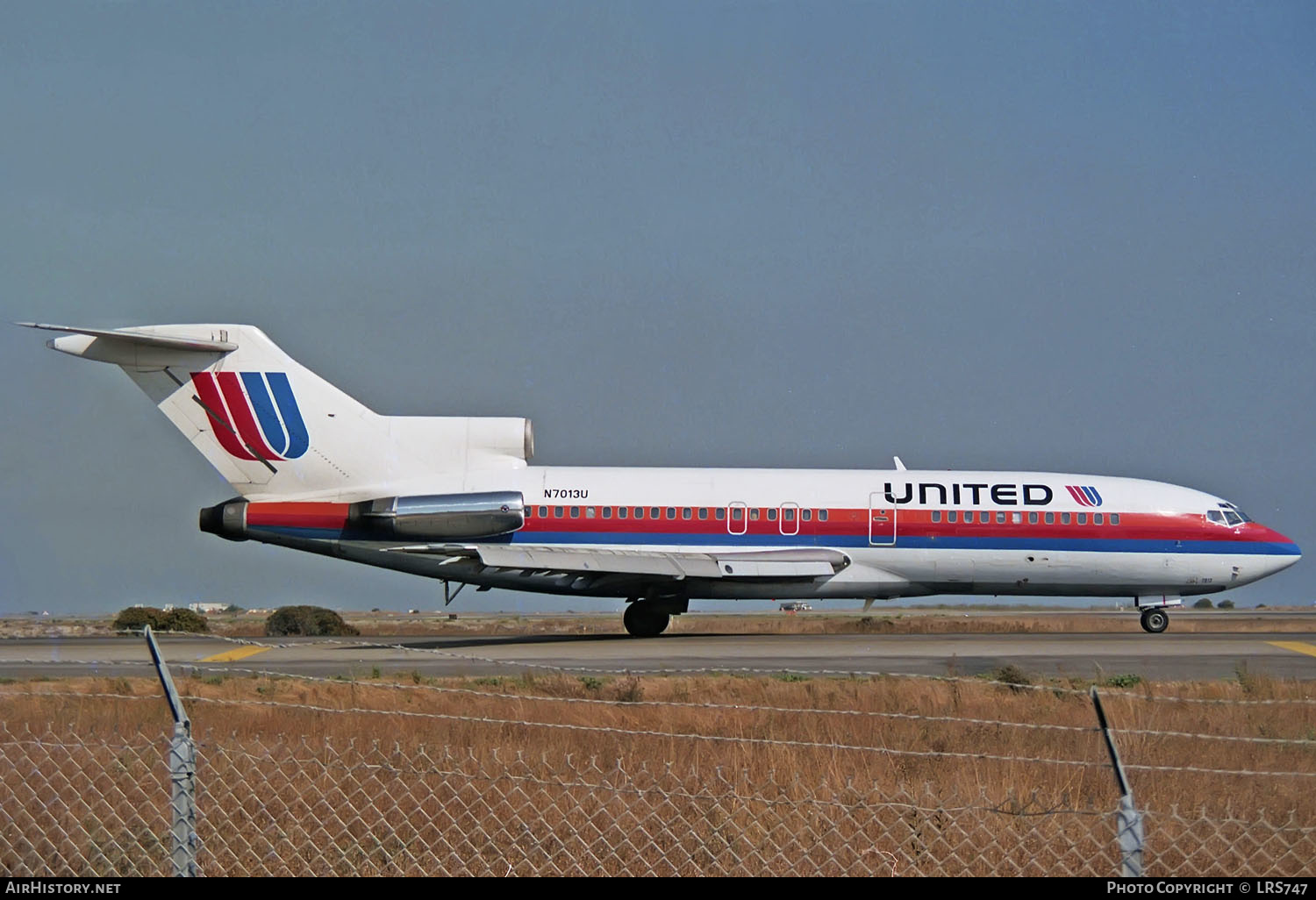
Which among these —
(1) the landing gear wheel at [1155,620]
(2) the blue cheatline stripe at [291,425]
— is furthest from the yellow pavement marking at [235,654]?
(1) the landing gear wheel at [1155,620]

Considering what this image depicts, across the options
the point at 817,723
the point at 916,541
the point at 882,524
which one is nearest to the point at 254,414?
the point at 882,524

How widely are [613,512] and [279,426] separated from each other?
7031mm

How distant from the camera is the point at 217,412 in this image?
92.9 ft

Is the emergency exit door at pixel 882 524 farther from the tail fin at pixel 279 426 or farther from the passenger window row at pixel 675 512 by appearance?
the tail fin at pixel 279 426

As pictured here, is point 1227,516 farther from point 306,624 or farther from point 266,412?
point 306,624

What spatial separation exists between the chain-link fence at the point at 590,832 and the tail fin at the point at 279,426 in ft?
62.2

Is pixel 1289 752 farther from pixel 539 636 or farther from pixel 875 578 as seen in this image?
pixel 539 636

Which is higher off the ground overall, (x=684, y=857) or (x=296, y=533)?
(x=296, y=533)

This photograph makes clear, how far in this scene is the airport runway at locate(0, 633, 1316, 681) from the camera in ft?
66.4

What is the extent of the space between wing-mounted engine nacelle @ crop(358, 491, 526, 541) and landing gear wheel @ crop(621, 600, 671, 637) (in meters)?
3.27

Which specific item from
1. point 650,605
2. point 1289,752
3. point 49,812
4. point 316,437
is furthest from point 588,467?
point 49,812

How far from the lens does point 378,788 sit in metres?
9.73

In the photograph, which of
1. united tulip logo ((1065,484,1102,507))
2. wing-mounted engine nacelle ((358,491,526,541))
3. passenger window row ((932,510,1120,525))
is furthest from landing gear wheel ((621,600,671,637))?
united tulip logo ((1065,484,1102,507))

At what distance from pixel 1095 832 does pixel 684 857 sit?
2.50m
